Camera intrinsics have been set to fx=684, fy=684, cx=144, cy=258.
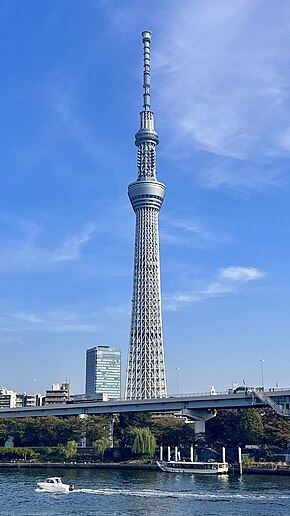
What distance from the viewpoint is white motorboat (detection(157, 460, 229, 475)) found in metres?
69.4

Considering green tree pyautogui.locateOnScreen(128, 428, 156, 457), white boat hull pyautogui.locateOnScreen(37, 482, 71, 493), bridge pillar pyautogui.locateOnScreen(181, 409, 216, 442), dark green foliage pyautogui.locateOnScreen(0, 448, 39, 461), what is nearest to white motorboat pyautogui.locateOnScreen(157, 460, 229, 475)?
green tree pyautogui.locateOnScreen(128, 428, 156, 457)

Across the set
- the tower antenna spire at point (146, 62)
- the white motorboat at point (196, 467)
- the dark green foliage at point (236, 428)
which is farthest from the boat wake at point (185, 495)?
the tower antenna spire at point (146, 62)

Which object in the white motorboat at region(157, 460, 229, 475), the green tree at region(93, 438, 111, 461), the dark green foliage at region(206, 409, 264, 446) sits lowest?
the white motorboat at region(157, 460, 229, 475)

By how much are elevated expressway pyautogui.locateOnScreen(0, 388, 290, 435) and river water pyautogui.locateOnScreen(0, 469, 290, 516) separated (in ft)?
60.9

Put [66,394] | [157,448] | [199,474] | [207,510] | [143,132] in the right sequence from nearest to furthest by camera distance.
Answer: [207,510], [199,474], [157,448], [143,132], [66,394]

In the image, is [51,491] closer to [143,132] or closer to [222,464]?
[222,464]

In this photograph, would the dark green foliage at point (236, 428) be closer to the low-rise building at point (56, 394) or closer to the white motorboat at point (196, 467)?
the white motorboat at point (196, 467)

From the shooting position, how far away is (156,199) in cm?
15575

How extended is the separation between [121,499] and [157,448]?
36570mm

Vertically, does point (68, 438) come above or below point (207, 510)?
above

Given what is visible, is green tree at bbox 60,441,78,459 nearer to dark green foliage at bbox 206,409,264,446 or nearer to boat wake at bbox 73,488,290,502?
dark green foliage at bbox 206,409,264,446

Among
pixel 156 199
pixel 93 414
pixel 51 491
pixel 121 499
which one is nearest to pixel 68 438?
pixel 93 414

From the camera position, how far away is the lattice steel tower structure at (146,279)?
143500mm

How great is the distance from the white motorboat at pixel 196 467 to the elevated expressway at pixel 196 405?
13706 millimetres
